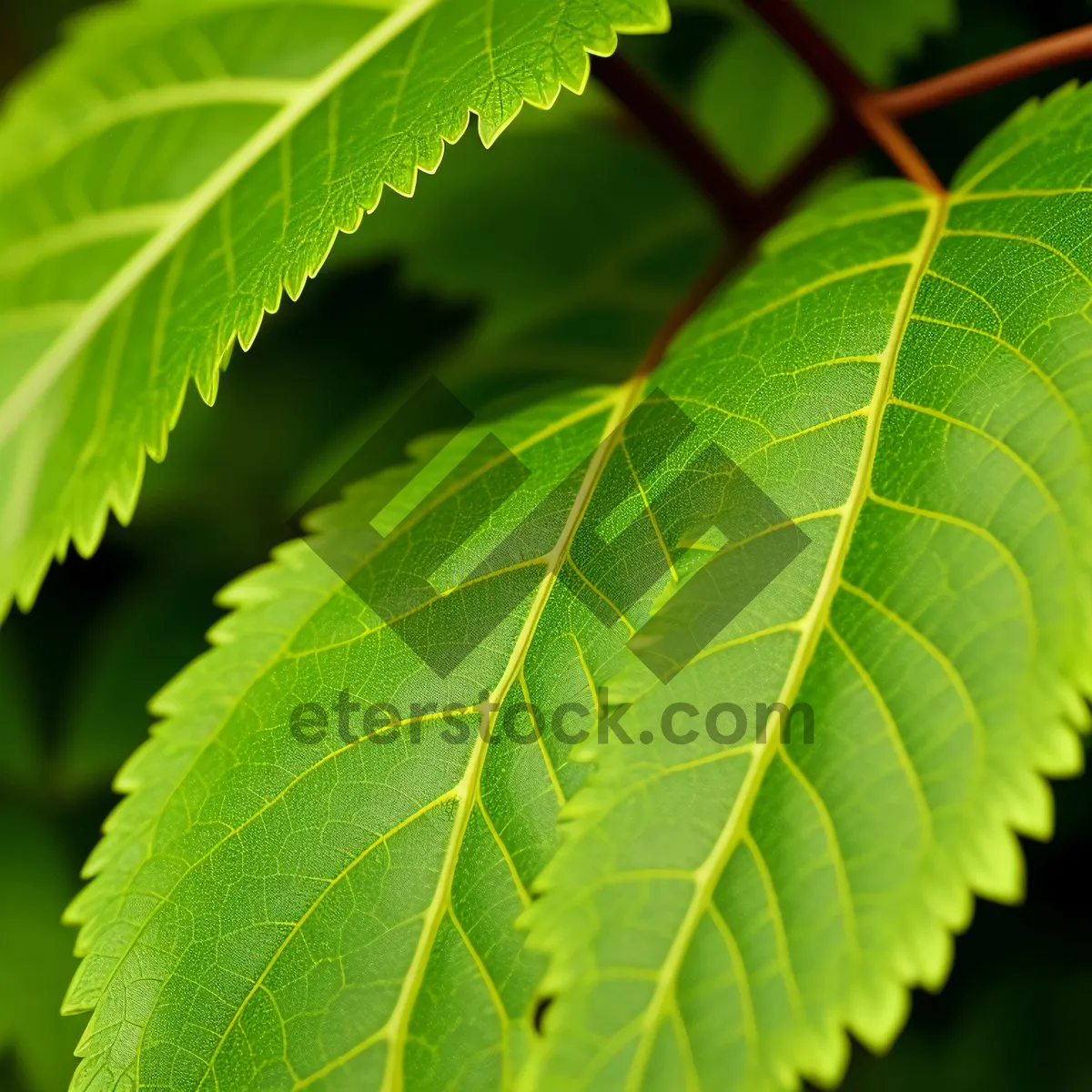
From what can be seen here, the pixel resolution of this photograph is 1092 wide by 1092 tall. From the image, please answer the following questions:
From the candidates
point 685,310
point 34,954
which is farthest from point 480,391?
point 34,954

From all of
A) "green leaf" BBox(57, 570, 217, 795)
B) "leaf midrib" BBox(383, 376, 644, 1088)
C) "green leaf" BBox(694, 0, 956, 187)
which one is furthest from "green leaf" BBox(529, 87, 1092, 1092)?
"green leaf" BBox(57, 570, 217, 795)

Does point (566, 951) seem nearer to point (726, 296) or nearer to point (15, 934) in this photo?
point (726, 296)

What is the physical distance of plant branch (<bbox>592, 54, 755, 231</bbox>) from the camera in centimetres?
96

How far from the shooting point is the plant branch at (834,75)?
2.83 ft

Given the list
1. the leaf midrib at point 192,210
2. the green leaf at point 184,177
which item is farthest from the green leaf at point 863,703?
the leaf midrib at point 192,210

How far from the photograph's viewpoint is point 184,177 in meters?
0.87

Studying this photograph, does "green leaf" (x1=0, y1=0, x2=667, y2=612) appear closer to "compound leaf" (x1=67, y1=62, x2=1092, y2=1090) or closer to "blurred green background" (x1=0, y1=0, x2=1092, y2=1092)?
"compound leaf" (x1=67, y1=62, x2=1092, y2=1090)

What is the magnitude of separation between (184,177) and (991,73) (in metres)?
0.65

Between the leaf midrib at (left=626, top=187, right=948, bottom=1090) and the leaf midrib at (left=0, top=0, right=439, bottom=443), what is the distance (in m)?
0.45

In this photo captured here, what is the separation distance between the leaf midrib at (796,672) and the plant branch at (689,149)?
0.92 ft

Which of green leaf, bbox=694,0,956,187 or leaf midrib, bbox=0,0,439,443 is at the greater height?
green leaf, bbox=694,0,956,187

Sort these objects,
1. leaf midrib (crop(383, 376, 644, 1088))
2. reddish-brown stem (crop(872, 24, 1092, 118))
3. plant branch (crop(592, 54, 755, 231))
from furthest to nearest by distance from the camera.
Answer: plant branch (crop(592, 54, 755, 231))
reddish-brown stem (crop(872, 24, 1092, 118))
leaf midrib (crop(383, 376, 644, 1088))

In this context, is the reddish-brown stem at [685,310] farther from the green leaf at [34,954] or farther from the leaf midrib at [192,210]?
the green leaf at [34,954]

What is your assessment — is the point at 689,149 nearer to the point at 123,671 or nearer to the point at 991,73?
the point at 991,73
